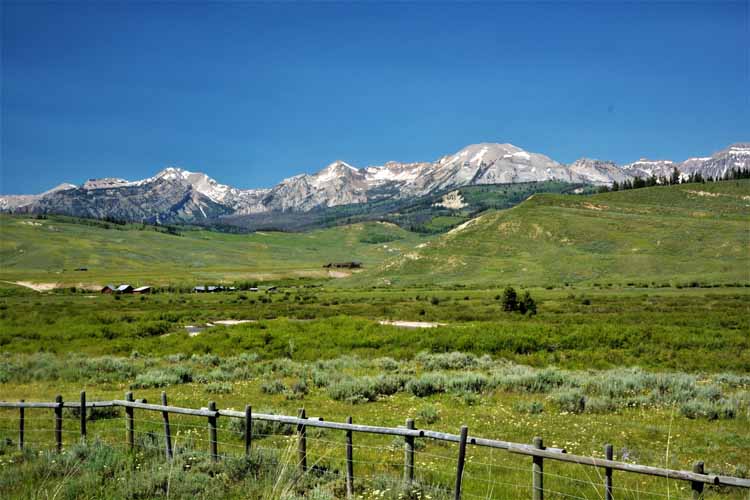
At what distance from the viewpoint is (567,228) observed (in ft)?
457

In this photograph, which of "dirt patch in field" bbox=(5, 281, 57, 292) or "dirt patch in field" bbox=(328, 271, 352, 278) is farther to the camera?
"dirt patch in field" bbox=(328, 271, 352, 278)

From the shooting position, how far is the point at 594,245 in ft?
423

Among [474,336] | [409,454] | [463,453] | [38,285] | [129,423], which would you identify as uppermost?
[463,453]

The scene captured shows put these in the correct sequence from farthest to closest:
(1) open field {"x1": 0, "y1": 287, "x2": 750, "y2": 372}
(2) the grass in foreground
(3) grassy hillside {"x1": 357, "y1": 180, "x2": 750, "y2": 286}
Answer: (3) grassy hillside {"x1": 357, "y1": 180, "x2": 750, "y2": 286} → (1) open field {"x1": 0, "y1": 287, "x2": 750, "y2": 372} → (2) the grass in foreground

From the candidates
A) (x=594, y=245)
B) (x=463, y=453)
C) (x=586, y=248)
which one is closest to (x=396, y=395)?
(x=463, y=453)

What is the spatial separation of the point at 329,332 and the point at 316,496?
118ft

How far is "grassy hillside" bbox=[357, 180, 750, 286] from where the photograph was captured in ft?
362

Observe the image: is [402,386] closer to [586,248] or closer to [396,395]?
[396,395]

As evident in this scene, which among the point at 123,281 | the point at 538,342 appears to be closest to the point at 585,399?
the point at 538,342

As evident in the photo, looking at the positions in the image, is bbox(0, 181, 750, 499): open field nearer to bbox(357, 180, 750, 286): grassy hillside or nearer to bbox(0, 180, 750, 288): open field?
bbox(357, 180, 750, 286): grassy hillside

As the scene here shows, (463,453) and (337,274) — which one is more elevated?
(463,453)

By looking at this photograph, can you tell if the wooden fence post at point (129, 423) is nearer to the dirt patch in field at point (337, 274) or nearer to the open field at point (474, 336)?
the open field at point (474, 336)

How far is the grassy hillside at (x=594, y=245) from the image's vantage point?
110m

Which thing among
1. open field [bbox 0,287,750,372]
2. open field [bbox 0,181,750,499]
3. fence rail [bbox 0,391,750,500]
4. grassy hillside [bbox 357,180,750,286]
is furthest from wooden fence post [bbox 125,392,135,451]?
grassy hillside [bbox 357,180,750,286]
